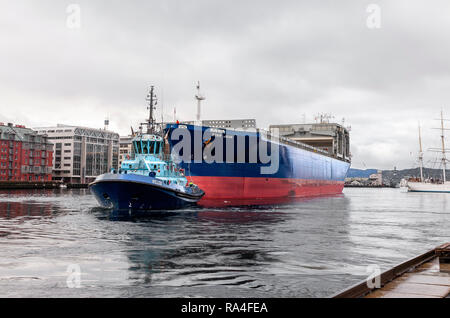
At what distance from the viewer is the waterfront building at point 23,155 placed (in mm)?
103250

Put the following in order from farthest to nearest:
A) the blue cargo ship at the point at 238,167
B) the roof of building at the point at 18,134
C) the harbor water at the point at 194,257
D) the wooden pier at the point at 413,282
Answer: the roof of building at the point at 18,134 → the blue cargo ship at the point at 238,167 → the harbor water at the point at 194,257 → the wooden pier at the point at 413,282

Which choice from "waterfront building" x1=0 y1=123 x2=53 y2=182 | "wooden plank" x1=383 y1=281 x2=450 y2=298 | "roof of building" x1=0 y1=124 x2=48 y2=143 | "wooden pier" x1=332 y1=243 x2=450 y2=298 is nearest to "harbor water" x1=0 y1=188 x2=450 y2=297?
"wooden pier" x1=332 y1=243 x2=450 y2=298

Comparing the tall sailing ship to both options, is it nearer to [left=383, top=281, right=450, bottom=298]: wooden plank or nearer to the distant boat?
the distant boat

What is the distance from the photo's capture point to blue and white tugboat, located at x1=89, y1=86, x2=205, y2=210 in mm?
26516

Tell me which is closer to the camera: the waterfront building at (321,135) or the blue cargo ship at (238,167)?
the blue cargo ship at (238,167)

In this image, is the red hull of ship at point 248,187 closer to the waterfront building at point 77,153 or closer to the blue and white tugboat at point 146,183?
the blue and white tugboat at point 146,183

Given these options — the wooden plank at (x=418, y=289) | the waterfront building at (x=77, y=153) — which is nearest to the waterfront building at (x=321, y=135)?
the wooden plank at (x=418, y=289)

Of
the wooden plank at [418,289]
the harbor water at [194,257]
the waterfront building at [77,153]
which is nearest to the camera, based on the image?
the wooden plank at [418,289]

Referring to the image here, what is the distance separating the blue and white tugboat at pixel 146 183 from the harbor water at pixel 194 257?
521cm


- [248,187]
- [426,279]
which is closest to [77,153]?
[248,187]

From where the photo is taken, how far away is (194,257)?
12000 millimetres

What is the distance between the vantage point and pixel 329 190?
238 ft

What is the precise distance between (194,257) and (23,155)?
111 meters

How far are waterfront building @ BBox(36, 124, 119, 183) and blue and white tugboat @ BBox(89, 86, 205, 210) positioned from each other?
110929 mm
